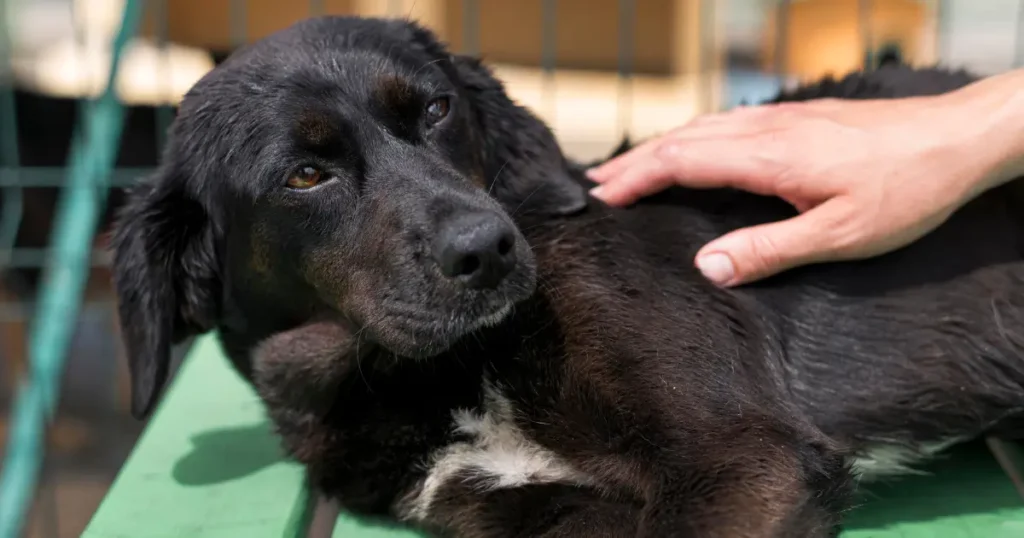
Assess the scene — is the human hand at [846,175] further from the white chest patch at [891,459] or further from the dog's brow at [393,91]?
the dog's brow at [393,91]

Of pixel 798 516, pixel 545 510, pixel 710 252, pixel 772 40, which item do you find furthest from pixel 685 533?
pixel 772 40

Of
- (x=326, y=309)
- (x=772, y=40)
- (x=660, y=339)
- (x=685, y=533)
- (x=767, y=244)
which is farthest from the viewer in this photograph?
(x=772, y=40)

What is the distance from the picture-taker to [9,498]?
1.62m

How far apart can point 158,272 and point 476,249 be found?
25.6 inches

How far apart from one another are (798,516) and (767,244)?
0.49m

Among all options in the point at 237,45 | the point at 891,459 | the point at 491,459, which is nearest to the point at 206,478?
the point at 491,459

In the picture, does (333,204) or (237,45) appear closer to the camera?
(333,204)

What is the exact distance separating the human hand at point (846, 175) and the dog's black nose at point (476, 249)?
0.40 meters

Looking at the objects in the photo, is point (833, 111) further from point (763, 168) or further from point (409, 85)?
point (409, 85)

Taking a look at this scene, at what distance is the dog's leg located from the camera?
4.51 ft

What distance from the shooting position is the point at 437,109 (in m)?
1.65

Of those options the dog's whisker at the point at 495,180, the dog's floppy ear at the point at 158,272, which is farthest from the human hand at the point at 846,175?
the dog's floppy ear at the point at 158,272

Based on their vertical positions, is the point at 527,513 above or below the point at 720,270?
below

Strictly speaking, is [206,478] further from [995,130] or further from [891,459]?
[995,130]
